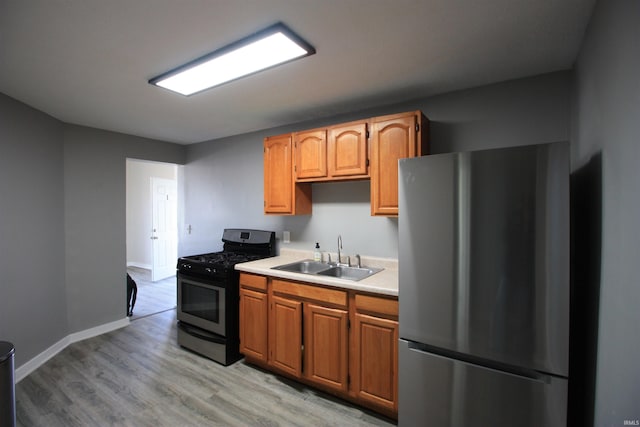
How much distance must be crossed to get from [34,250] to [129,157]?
151cm

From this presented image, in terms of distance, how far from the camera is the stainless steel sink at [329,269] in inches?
105

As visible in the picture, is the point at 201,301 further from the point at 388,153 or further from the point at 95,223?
the point at 388,153

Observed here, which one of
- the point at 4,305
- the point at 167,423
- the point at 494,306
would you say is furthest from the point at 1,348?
the point at 494,306

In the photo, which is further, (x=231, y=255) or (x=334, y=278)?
(x=231, y=255)

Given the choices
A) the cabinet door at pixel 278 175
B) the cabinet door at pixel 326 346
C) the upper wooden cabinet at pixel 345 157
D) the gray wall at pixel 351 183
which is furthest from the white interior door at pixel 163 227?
the cabinet door at pixel 326 346

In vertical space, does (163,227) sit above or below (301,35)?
below

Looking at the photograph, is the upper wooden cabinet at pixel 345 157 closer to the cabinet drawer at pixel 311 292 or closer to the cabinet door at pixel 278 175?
the cabinet door at pixel 278 175

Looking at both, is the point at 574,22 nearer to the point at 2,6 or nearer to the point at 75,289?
the point at 2,6

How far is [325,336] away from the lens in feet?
7.42

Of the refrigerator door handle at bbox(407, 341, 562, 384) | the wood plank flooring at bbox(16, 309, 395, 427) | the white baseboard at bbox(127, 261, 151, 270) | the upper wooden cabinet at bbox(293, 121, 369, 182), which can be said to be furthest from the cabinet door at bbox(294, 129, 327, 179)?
the white baseboard at bbox(127, 261, 151, 270)

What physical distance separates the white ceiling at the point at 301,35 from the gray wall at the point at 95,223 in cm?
73

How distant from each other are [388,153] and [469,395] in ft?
5.45

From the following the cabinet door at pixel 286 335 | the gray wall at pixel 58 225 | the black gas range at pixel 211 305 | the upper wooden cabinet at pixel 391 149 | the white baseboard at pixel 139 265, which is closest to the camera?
the upper wooden cabinet at pixel 391 149

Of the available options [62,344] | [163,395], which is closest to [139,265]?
[62,344]
